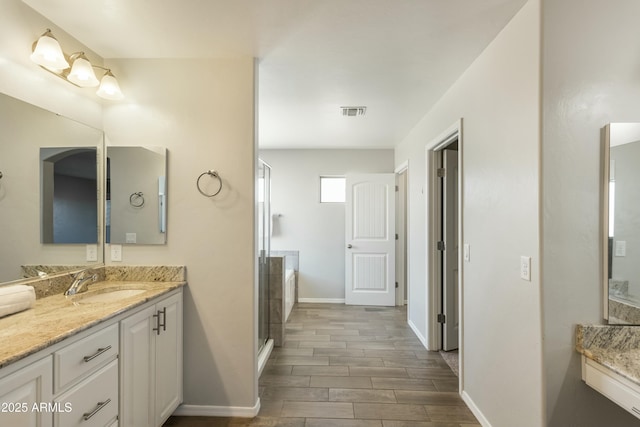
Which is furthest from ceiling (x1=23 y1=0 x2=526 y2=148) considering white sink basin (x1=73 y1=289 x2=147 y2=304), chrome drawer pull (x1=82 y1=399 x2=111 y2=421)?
chrome drawer pull (x1=82 y1=399 x2=111 y2=421)

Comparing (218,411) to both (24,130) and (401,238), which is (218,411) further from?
(401,238)

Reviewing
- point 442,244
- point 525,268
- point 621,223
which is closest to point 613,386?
point 525,268

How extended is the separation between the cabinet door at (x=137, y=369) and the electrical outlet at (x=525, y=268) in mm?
2035

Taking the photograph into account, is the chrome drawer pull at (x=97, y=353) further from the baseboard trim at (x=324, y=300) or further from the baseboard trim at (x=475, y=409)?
the baseboard trim at (x=324, y=300)

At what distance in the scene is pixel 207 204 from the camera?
2.16 metres

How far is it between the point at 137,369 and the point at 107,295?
559mm

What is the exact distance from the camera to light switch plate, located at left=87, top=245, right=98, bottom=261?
2.09 meters

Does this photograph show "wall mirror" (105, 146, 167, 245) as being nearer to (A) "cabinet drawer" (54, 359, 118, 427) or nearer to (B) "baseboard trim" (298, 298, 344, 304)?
(A) "cabinet drawer" (54, 359, 118, 427)

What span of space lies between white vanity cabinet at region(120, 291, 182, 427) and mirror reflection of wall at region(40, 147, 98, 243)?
0.75 metres

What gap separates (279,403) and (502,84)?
258 centimetres

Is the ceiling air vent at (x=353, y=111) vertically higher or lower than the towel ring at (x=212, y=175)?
higher

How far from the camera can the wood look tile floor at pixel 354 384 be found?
82.1 inches

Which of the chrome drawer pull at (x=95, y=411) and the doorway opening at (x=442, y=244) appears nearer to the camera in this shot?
the chrome drawer pull at (x=95, y=411)

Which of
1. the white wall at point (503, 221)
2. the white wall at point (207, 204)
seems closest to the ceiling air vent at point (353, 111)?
the white wall at point (503, 221)
